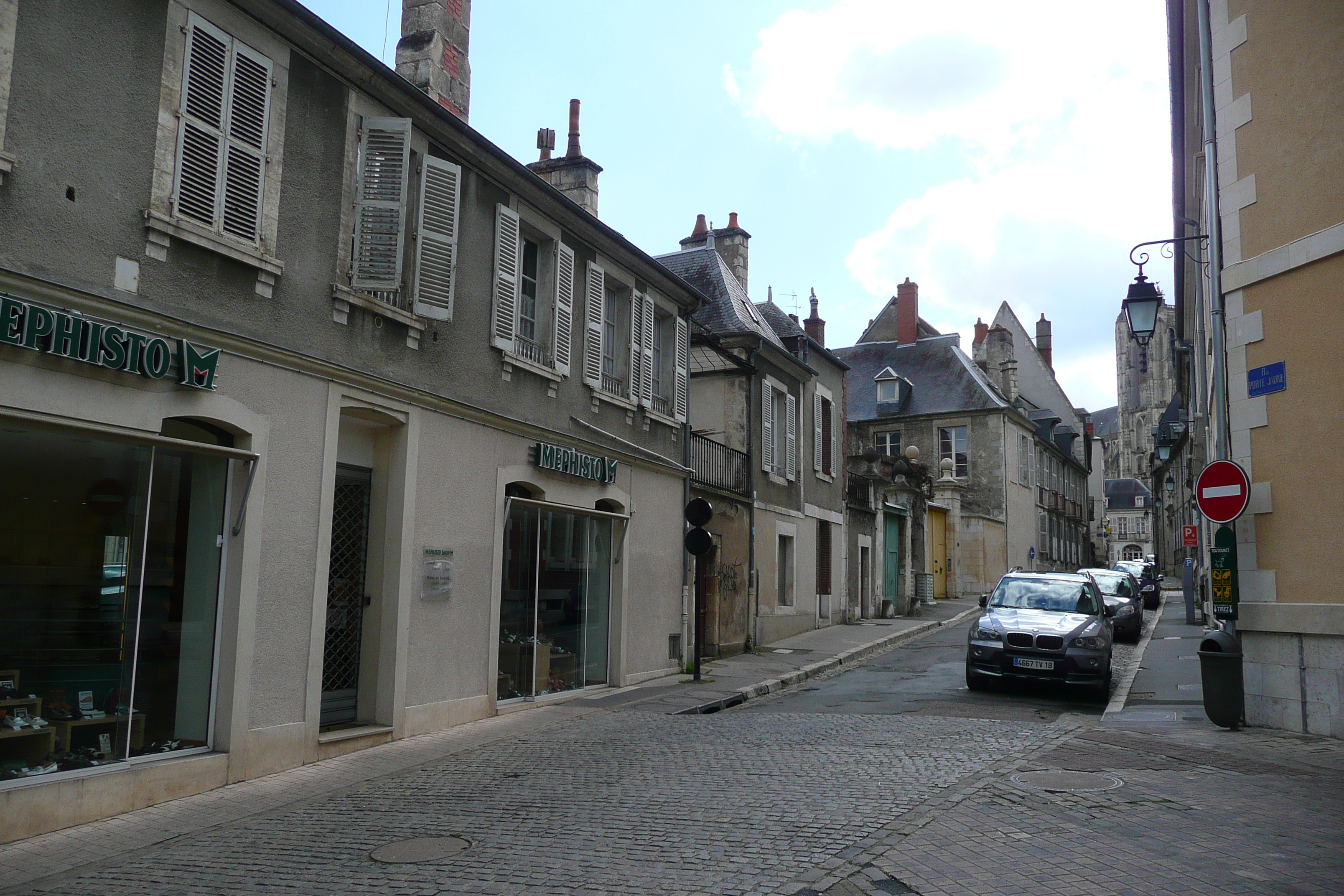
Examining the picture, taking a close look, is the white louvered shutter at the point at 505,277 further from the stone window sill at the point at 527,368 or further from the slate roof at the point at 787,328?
the slate roof at the point at 787,328

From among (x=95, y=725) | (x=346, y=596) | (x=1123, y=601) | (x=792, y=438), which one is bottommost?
(x=95, y=725)

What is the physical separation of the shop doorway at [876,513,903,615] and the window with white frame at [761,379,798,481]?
24.2 feet

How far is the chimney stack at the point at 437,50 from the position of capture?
40.3 ft

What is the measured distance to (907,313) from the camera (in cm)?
4638

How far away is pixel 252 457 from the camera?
8.15 meters

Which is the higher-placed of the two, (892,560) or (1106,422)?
(1106,422)

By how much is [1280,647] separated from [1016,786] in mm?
4373

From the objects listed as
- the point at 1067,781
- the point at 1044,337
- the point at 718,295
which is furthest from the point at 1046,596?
the point at 1044,337

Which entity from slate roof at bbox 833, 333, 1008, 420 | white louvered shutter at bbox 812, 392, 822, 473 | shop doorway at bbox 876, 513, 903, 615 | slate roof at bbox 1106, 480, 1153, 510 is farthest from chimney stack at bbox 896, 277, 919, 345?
slate roof at bbox 1106, 480, 1153, 510

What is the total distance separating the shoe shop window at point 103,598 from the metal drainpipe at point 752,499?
1257cm

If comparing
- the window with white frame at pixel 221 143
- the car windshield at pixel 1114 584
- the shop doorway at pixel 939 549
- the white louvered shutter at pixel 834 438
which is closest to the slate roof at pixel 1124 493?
the shop doorway at pixel 939 549

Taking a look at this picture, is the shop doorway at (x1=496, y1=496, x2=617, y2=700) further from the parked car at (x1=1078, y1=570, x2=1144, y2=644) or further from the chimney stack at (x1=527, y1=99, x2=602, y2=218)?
the parked car at (x1=1078, y1=570, x2=1144, y2=644)

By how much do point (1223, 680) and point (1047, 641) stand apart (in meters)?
3.06

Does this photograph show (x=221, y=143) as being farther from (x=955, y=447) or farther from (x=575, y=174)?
(x=955, y=447)
